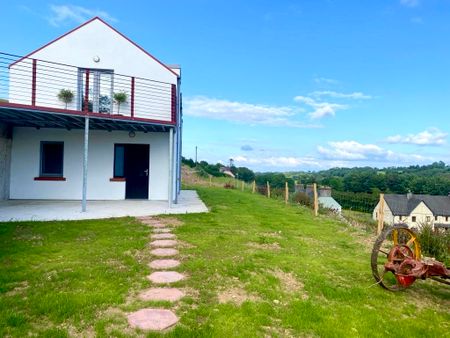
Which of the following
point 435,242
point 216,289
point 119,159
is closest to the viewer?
point 216,289

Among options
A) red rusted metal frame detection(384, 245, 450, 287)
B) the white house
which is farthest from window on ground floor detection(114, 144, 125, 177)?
red rusted metal frame detection(384, 245, 450, 287)

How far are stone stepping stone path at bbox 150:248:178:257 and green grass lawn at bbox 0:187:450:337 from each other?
0.17 metres

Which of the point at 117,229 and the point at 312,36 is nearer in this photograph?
the point at 117,229

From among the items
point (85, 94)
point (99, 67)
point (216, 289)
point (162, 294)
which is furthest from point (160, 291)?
point (99, 67)

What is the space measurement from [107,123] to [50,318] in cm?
906

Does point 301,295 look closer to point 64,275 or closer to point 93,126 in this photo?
point 64,275

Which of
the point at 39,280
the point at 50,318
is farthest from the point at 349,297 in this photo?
the point at 39,280

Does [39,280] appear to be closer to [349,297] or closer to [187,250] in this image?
[187,250]

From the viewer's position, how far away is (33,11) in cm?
1411

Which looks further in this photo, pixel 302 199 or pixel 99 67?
pixel 302 199

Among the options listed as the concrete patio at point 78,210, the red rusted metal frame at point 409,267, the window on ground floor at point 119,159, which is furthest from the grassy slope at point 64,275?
the window on ground floor at point 119,159

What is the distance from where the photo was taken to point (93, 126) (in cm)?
1241

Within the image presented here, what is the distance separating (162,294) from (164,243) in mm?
2490

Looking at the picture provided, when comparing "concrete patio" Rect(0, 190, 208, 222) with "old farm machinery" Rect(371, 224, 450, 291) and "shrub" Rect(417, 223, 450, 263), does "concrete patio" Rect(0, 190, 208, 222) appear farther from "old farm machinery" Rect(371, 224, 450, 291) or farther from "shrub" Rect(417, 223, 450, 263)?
"old farm machinery" Rect(371, 224, 450, 291)
